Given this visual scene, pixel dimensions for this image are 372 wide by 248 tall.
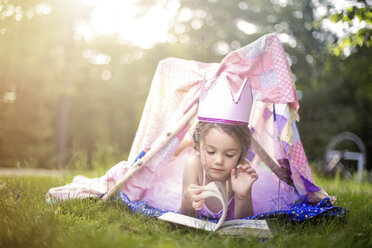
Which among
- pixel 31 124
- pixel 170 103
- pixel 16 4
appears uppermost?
pixel 16 4

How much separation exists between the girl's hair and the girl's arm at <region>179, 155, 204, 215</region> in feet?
0.53

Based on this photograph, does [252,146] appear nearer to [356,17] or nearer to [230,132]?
[230,132]

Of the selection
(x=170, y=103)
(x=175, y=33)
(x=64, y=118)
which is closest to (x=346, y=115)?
(x=175, y=33)

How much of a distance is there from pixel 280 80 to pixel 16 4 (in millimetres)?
6009

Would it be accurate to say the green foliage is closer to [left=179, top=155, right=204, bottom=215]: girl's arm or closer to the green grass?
the green grass

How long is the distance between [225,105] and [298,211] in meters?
1.06

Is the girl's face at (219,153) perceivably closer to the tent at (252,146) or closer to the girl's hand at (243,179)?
the girl's hand at (243,179)

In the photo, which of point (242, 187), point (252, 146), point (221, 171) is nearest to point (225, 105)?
point (221, 171)

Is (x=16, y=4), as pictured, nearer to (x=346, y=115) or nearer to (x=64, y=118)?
(x=64, y=118)

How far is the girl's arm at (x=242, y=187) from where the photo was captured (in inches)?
105

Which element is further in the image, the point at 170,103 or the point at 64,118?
the point at 64,118

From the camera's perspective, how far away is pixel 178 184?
3.36 metres

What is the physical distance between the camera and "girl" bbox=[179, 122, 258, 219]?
8.66ft

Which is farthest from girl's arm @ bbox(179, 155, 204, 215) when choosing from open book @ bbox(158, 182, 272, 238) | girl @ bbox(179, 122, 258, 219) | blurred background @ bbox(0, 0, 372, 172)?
blurred background @ bbox(0, 0, 372, 172)
